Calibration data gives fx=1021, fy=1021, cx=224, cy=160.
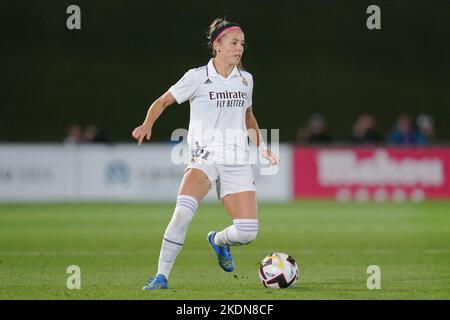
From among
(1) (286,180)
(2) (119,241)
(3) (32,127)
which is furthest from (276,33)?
(2) (119,241)

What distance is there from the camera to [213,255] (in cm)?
1279

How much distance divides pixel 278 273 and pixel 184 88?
186 cm

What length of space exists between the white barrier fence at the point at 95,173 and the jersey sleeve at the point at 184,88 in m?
13.7

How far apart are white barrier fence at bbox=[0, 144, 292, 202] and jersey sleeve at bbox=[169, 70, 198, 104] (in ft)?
45.1

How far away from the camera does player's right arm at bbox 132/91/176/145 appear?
28.5 feet

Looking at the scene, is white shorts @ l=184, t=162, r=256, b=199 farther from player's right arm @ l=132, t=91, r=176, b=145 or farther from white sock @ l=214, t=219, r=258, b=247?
player's right arm @ l=132, t=91, r=176, b=145

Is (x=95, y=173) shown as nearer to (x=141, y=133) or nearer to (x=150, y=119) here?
(x=150, y=119)

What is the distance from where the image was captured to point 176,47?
35.5 metres

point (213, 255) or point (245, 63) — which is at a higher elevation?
point (245, 63)

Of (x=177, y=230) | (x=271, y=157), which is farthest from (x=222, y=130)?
(x=177, y=230)

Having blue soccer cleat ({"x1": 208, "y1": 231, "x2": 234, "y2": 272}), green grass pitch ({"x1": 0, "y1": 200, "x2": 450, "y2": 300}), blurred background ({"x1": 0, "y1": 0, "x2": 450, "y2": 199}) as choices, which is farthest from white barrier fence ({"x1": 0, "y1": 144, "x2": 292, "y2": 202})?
blue soccer cleat ({"x1": 208, "y1": 231, "x2": 234, "y2": 272})

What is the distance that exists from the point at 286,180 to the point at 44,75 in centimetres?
1373

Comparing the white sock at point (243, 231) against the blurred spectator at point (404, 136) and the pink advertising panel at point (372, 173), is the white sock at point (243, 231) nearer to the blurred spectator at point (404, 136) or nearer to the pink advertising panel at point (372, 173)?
the pink advertising panel at point (372, 173)
